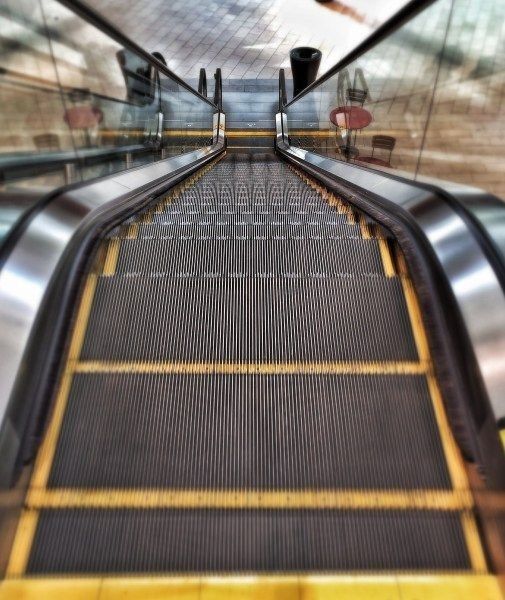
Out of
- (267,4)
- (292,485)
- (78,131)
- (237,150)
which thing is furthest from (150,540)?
(267,4)

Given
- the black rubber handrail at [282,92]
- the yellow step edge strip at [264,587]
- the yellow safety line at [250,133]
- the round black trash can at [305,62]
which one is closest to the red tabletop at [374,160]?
the yellow step edge strip at [264,587]

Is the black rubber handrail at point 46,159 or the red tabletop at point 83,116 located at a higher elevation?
the red tabletop at point 83,116

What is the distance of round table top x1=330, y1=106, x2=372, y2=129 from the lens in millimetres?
5551

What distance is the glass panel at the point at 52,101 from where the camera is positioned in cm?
278

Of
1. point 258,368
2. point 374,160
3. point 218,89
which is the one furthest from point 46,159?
point 218,89

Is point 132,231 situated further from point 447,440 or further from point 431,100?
point 431,100

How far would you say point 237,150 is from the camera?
1011 centimetres

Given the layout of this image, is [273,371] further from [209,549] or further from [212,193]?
[212,193]

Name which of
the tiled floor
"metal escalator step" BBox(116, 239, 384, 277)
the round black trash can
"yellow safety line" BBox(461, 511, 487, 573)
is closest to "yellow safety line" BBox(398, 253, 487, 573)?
"yellow safety line" BBox(461, 511, 487, 573)

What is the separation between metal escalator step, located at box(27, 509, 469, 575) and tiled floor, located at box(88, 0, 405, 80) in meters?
10.7

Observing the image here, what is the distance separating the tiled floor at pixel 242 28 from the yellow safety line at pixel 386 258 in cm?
917

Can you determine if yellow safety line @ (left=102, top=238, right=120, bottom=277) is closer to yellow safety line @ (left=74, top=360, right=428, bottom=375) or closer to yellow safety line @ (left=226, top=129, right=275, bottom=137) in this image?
yellow safety line @ (left=74, top=360, right=428, bottom=375)

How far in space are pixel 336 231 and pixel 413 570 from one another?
2041mm

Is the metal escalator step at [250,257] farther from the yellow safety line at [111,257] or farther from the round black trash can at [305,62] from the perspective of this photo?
the round black trash can at [305,62]
